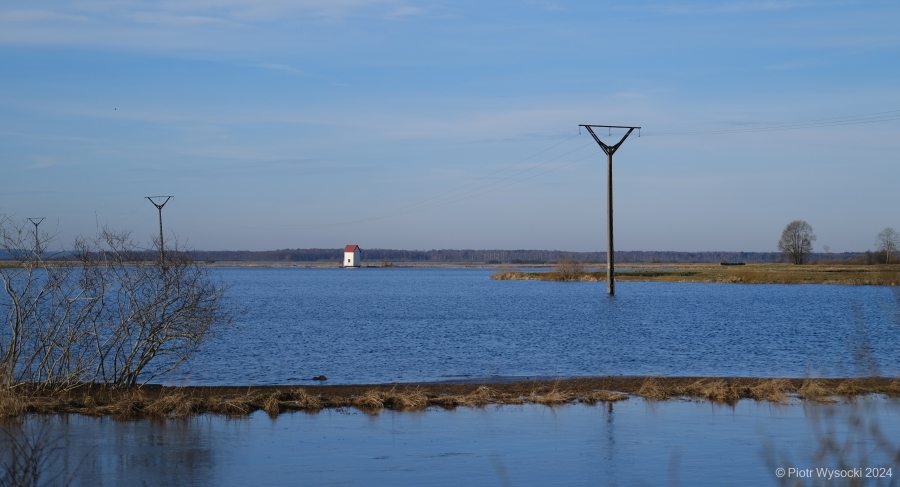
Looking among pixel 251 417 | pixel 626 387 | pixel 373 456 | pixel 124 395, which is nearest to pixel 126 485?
pixel 373 456

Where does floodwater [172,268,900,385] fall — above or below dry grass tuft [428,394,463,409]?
below

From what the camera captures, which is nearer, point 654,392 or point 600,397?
point 600,397

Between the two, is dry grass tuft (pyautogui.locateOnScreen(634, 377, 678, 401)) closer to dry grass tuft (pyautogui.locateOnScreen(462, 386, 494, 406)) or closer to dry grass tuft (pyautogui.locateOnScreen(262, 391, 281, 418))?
dry grass tuft (pyautogui.locateOnScreen(462, 386, 494, 406))

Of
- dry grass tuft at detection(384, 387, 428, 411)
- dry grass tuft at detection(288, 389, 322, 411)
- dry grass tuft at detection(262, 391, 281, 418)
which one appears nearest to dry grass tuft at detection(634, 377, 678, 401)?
dry grass tuft at detection(384, 387, 428, 411)

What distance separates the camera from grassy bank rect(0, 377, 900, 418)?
16.2 meters

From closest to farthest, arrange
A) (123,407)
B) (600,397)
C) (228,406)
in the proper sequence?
1. (123,407)
2. (228,406)
3. (600,397)

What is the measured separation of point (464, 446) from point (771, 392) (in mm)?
8662

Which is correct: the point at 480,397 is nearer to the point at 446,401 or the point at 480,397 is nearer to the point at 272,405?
the point at 446,401

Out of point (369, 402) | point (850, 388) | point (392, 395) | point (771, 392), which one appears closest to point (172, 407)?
point (369, 402)

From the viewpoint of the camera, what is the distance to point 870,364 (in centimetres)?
541

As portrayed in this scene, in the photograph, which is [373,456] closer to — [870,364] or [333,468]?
[333,468]

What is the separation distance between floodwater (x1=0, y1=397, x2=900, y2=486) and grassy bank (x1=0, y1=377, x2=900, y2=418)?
0.57m

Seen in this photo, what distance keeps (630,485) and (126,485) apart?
6.94 meters

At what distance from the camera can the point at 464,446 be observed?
45.7 ft
